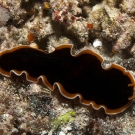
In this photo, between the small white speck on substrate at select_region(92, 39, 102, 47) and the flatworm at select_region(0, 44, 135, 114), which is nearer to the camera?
the flatworm at select_region(0, 44, 135, 114)

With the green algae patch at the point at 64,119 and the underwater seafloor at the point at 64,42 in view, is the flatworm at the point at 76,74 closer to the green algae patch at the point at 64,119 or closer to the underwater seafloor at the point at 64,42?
the underwater seafloor at the point at 64,42

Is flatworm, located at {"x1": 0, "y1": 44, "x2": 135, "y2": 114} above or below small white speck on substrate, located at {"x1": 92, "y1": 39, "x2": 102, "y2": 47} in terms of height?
below

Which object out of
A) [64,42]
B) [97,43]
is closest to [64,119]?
[64,42]

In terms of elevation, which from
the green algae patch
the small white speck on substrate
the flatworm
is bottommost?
the green algae patch

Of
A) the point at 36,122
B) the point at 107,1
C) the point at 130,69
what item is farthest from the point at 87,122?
the point at 107,1

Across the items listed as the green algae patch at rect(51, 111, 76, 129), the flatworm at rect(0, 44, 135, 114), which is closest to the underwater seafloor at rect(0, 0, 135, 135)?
the green algae patch at rect(51, 111, 76, 129)

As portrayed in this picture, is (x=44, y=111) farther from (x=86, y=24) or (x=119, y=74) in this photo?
(x=86, y=24)

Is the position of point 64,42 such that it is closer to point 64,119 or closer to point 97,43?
point 97,43

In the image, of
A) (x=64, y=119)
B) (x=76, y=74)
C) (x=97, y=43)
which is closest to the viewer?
(x=64, y=119)

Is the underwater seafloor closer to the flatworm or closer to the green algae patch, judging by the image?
the green algae patch
